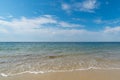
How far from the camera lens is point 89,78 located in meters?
5.70

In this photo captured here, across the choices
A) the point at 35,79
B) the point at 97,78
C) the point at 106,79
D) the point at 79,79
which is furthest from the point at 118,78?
the point at 35,79

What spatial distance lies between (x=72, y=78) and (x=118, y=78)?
2231 millimetres

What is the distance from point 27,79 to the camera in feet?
17.8

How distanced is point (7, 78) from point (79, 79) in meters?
3.47

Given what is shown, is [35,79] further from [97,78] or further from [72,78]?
[97,78]

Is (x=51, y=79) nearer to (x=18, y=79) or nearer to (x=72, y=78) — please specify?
(x=72, y=78)

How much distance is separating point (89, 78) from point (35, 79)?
258 centimetres

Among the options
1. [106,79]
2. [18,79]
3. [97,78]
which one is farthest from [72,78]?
[18,79]

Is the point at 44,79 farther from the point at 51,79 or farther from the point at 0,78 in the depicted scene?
the point at 0,78

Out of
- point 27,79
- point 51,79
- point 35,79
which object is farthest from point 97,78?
point 27,79

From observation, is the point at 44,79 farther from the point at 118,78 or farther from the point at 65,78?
the point at 118,78

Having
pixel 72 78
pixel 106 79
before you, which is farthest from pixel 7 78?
pixel 106 79

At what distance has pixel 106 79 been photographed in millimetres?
5574

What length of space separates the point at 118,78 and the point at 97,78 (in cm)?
103
